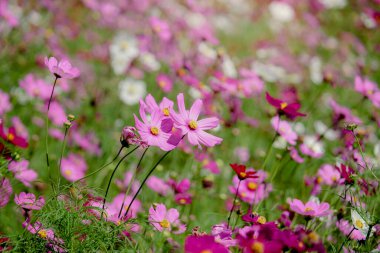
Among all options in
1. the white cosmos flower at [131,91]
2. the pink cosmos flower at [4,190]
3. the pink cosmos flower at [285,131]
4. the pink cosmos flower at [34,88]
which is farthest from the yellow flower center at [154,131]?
the white cosmos flower at [131,91]

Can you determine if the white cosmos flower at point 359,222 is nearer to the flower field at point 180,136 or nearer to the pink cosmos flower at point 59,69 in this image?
the flower field at point 180,136

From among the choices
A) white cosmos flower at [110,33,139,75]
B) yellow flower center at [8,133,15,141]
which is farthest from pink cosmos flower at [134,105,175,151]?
white cosmos flower at [110,33,139,75]

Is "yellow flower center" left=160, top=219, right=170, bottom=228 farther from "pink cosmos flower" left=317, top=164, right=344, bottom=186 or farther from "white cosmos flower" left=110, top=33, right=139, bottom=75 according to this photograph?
"white cosmos flower" left=110, top=33, right=139, bottom=75

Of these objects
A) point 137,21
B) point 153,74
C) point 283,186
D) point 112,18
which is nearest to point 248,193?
point 283,186

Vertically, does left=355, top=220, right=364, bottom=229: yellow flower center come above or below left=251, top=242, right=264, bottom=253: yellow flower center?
below

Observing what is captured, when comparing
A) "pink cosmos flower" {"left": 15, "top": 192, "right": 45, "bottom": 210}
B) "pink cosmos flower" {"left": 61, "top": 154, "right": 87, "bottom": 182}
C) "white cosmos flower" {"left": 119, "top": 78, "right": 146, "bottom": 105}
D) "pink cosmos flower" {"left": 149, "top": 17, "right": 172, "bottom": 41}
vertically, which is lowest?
"white cosmos flower" {"left": 119, "top": 78, "right": 146, "bottom": 105}

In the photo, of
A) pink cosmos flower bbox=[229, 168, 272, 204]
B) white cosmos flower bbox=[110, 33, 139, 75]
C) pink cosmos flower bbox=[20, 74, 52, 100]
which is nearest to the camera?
pink cosmos flower bbox=[229, 168, 272, 204]

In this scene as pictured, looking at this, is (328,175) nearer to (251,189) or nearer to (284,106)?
(251,189)
